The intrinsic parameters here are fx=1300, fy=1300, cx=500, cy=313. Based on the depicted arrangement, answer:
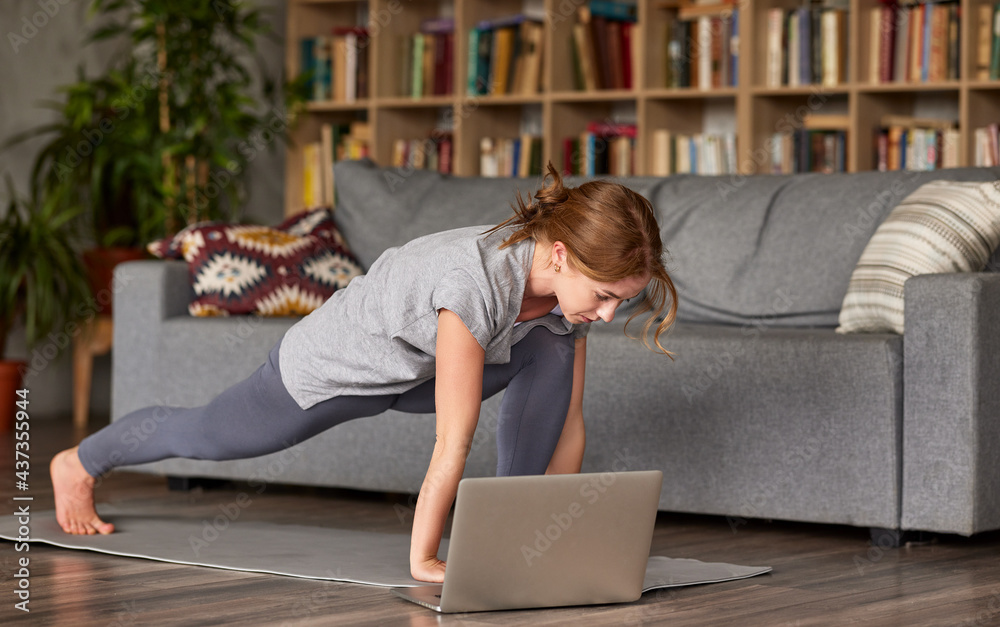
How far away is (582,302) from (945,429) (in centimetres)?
80

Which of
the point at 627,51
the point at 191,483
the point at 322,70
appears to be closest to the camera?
the point at 191,483

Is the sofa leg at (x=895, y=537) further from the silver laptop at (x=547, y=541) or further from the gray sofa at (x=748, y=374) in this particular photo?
the silver laptop at (x=547, y=541)

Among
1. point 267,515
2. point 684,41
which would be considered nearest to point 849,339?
point 267,515

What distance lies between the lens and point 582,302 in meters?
1.83

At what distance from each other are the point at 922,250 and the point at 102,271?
284cm

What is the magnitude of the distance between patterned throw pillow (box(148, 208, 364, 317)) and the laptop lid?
1.44 m

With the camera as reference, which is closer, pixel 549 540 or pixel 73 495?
pixel 549 540

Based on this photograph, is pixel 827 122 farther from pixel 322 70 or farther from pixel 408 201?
pixel 322 70

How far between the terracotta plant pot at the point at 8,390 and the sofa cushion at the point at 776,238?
2187 millimetres

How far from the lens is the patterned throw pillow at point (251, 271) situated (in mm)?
3066

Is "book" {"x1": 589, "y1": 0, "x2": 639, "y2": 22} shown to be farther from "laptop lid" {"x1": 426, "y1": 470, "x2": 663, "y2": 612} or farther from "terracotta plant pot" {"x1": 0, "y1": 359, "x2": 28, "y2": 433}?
"laptop lid" {"x1": 426, "y1": 470, "x2": 663, "y2": 612}

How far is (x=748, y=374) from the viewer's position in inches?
96.4

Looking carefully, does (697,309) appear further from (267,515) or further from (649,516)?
(649,516)

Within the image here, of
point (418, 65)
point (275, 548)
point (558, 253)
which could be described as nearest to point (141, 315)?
point (275, 548)
